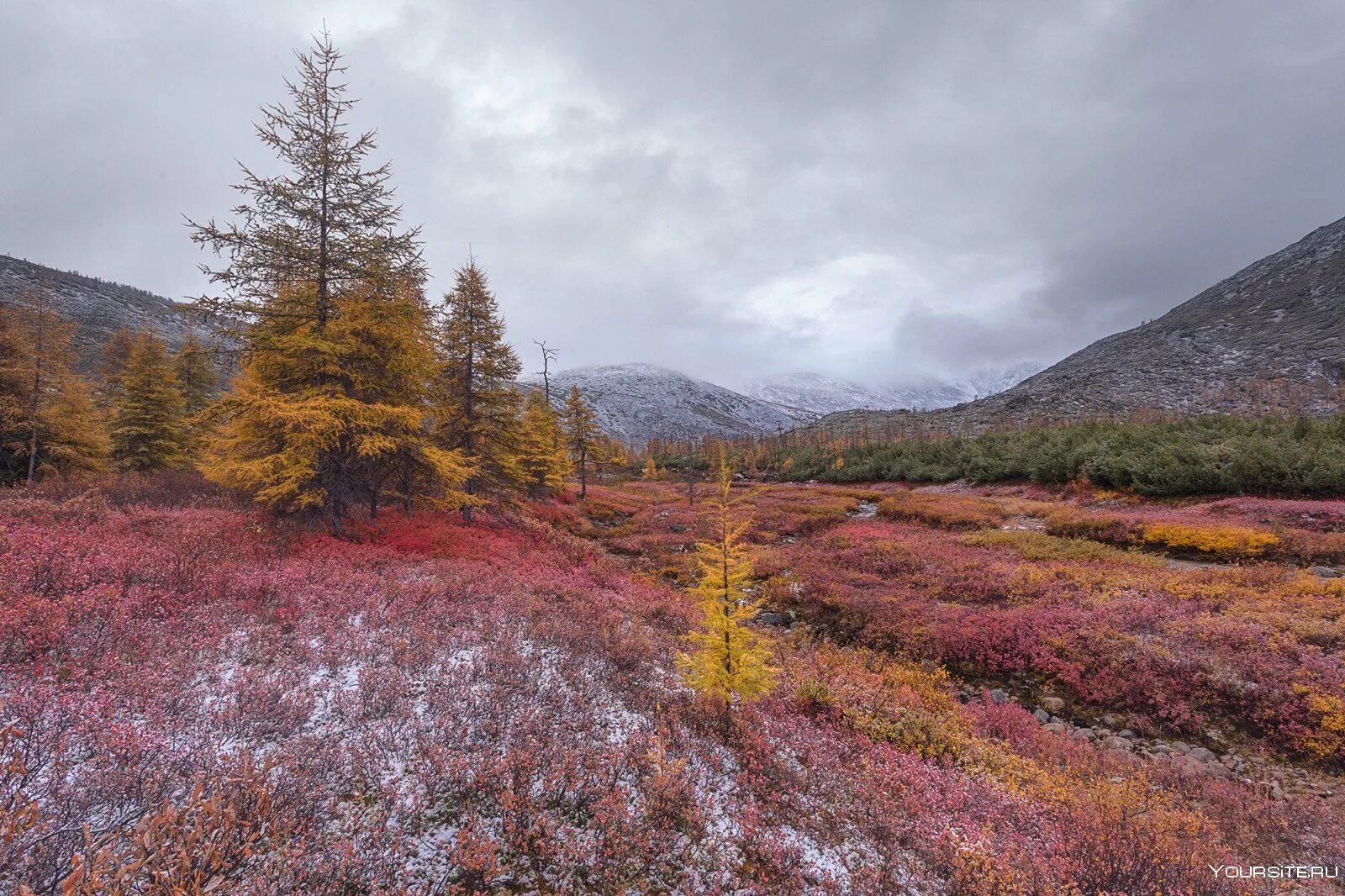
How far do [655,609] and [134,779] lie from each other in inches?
358

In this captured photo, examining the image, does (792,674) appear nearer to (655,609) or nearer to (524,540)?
(655,609)

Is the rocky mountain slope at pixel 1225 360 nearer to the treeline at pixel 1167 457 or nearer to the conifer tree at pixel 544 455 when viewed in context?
the treeline at pixel 1167 457

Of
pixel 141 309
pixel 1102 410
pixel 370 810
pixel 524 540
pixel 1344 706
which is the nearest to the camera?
pixel 370 810

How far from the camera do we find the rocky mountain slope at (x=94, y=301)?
122438 millimetres

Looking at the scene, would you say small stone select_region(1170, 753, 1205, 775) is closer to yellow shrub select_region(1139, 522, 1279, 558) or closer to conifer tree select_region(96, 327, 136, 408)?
yellow shrub select_region(1139, 522, 1279, 558)

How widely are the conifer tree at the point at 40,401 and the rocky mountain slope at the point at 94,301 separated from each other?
133 metres

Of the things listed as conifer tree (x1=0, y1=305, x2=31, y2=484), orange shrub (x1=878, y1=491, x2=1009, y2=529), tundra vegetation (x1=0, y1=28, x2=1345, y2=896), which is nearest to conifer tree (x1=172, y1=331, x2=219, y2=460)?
conifer tree (x1=0, y1=305, x2=31, y2=484)

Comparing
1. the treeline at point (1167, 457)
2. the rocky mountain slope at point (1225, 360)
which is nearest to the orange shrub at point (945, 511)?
the treeline at point (1167, 457)

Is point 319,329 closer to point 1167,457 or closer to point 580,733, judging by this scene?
point 580,733

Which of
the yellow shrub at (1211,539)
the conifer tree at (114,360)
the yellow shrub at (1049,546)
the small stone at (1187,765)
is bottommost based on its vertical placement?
the small stone at (1187,765)

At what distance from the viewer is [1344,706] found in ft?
26.2

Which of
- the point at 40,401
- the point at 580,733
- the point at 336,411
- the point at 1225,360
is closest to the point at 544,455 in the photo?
the point at 336,411

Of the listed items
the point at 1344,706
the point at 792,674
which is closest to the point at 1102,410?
the point at 1344,706

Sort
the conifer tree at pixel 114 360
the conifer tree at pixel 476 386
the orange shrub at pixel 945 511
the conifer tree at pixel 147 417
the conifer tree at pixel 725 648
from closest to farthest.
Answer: the conifer tree at pixel 725 648 → the conifer tree at pixel 476 386 → the conifer tree at pixel 147 417 → the orange shrub at pixel 945 511 → the conifer tree at pixel 114 360
